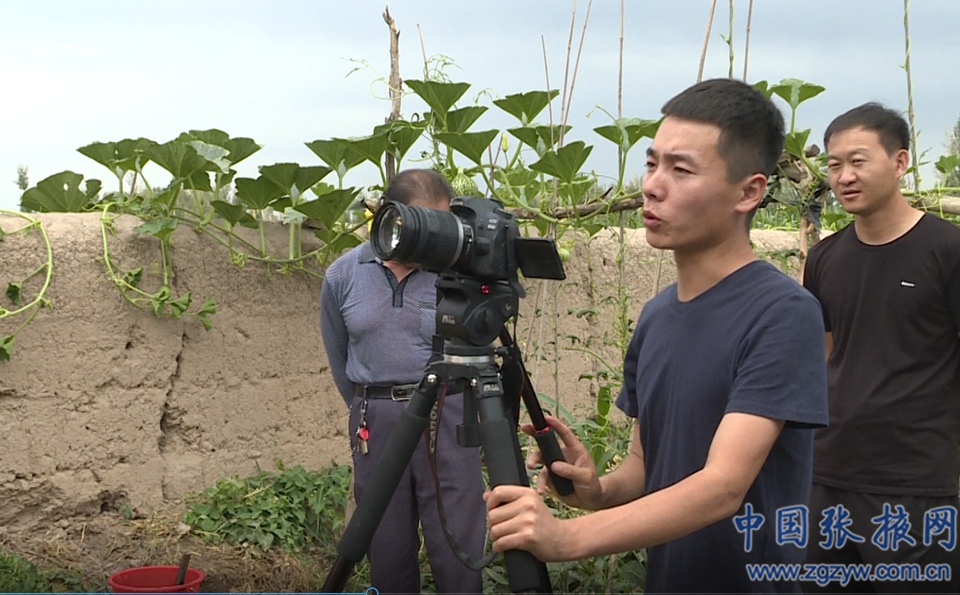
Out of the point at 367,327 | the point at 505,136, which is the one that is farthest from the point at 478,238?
the point at 505,136

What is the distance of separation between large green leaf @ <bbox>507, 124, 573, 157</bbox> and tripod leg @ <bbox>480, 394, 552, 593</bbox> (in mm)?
1707

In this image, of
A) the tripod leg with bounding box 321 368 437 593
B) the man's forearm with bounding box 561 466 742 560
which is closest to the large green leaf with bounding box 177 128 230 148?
the tripod leg with bounding box 321 368 437 593

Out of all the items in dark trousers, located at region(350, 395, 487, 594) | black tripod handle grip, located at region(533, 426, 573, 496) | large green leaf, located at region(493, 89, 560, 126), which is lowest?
dark trousers, located at region(350, 395, 487, 594)

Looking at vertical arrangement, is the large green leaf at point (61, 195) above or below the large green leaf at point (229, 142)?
below

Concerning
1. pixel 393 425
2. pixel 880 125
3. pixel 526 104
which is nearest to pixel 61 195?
pixel 393 425

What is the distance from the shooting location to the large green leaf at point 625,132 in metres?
2.96

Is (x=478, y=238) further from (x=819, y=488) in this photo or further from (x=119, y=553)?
(x=119, y=553)

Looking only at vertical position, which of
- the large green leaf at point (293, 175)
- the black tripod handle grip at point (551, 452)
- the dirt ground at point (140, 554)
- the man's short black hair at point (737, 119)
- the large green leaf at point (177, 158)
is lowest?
the dirt ground at point (140, 554)

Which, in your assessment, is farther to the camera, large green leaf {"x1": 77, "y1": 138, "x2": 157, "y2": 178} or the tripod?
large green leaf {"x1": 77, "y1": 138, "x2": 157, "y2": 178}

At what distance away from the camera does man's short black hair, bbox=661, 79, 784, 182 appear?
152 cm

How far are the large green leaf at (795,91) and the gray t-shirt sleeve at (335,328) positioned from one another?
1.39 metres

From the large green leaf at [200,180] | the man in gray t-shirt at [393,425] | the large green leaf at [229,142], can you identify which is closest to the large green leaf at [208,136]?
the large green leaf at [229,142]

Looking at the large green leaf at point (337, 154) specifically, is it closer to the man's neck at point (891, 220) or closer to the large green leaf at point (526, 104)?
the large green leaf at point (526, 104)

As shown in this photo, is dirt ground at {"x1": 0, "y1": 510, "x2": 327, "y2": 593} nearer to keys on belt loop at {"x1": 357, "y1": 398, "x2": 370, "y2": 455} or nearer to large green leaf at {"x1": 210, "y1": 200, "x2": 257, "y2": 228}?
keys on belt loop at {"x1": 357, "y1": 398, "x2": 370, "y2": 455}
